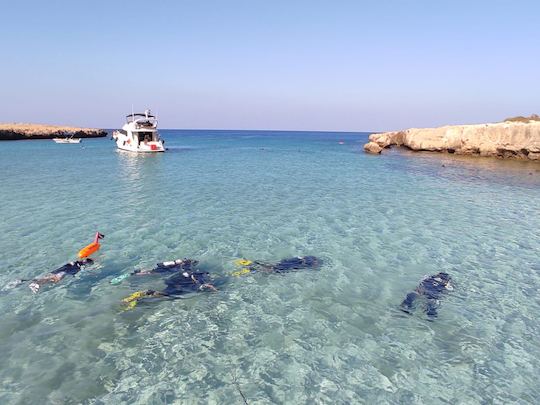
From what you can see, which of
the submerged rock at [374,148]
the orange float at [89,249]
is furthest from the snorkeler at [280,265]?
the submerged rock at [374,148]

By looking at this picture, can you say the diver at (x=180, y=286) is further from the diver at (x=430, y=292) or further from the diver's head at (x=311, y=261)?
the diver at (x=430, y=292)

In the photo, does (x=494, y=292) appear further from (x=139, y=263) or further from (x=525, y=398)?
(x=139, y=263)

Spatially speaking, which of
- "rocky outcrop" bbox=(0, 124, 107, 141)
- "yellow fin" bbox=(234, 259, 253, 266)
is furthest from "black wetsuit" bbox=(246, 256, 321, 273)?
"rocky outcrop" bbox=(0, 124, 107, 141)

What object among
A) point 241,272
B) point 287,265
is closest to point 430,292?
point 287,265

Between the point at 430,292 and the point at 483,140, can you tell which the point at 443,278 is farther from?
the point at 483,140

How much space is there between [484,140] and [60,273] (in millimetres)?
48723

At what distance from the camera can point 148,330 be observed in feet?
23.1

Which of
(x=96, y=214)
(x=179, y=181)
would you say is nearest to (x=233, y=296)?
(x=96, y=214)

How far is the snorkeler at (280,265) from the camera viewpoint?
9914mm

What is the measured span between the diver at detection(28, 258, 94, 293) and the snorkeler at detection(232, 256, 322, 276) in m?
4.33

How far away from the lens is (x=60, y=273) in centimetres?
934

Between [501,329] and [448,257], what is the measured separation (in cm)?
416

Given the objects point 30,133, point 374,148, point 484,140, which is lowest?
point 374,148

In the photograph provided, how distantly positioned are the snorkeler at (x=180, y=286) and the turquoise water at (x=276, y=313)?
33 cm
